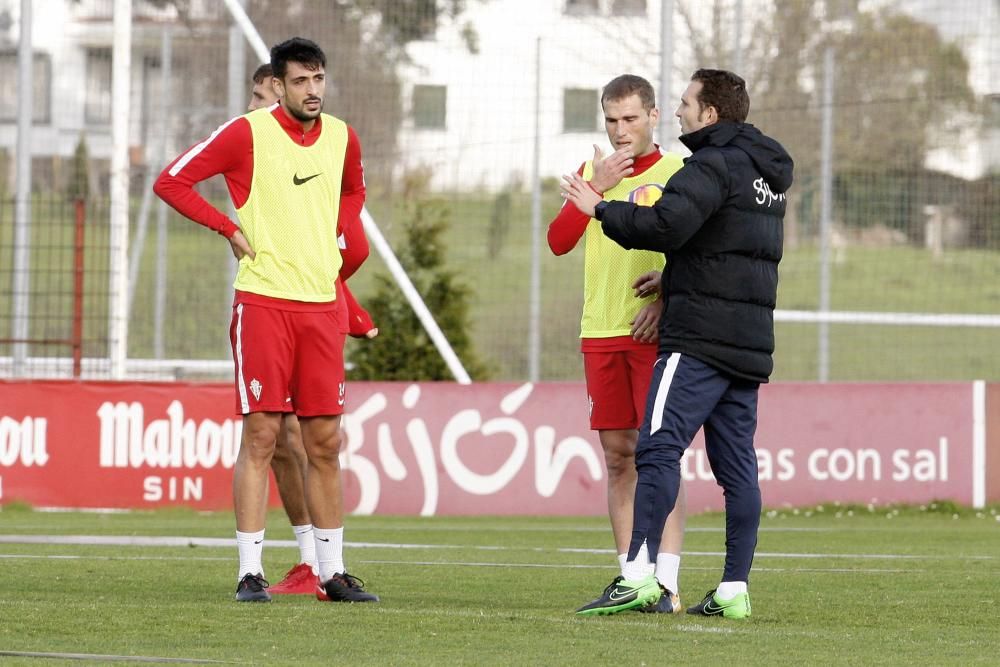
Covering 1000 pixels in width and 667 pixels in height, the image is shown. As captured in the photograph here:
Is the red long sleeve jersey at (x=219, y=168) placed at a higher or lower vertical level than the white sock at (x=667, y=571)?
higher

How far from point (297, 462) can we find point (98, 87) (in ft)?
34.1

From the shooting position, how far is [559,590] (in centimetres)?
718

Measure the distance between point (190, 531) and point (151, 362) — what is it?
5.37 metres

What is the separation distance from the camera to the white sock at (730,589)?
6.18 metres

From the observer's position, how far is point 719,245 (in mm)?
6195

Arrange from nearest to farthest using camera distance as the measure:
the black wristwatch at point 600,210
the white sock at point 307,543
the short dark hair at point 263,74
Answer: the black wristwatch at point 600,210 → the white sock at point 307,543 → the short dark hair at point 263,74

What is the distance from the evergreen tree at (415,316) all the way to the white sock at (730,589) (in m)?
8.71

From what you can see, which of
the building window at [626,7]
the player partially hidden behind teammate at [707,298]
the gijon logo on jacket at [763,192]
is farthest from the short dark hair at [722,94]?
the building window at [626,7]

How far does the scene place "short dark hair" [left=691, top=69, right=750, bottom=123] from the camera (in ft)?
20.7

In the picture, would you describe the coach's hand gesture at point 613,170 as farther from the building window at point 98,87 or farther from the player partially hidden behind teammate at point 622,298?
the building window at point 98,87

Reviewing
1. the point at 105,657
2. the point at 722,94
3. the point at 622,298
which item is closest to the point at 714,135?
the point at 722,94

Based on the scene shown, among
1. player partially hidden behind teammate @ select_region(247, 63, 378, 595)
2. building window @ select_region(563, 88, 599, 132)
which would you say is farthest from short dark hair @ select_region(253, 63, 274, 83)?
building window @ select_region(563, 88, 599, 132)

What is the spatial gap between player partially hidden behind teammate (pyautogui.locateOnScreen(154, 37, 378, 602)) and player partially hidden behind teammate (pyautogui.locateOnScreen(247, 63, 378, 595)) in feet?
1.00

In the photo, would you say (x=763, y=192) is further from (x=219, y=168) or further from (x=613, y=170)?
(x=219, y=168)
